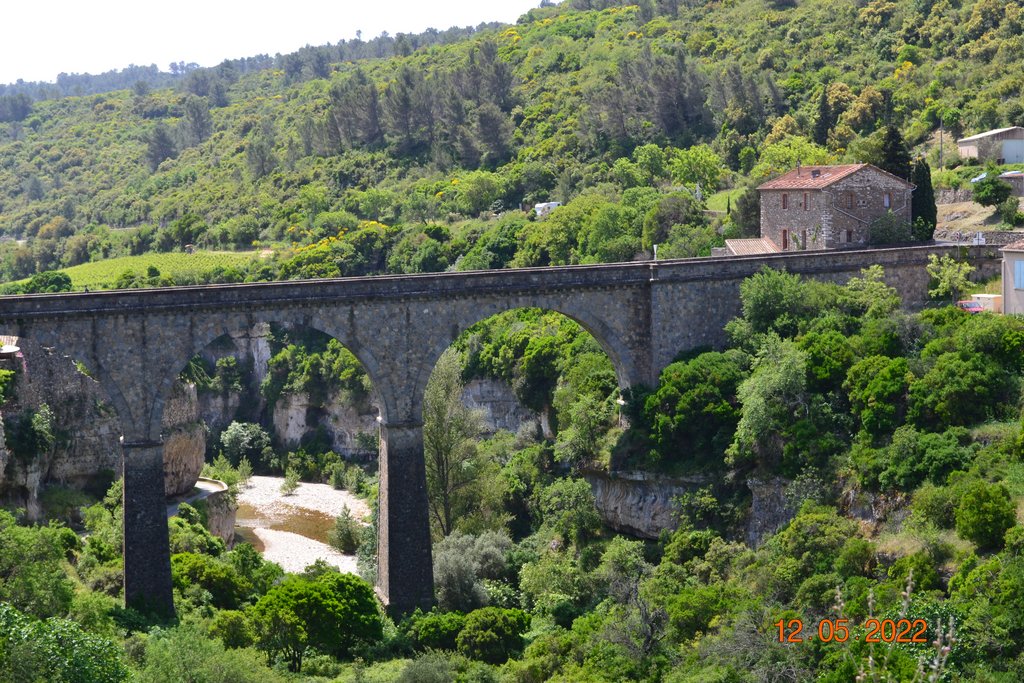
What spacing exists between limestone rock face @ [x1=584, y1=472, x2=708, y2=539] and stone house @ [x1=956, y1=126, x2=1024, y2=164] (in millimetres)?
30474

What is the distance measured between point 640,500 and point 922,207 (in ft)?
61.2

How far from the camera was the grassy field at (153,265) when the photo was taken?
8231 centimetres

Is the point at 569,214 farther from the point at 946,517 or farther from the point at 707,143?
the point at 946,517

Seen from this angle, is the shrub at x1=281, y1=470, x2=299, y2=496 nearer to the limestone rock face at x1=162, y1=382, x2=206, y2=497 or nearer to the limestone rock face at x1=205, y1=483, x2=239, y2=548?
the limestone rock face at x1=205, y1=483, x2=239, y2=548

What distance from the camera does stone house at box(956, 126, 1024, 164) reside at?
210 feet

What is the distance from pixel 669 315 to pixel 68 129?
128358 mm

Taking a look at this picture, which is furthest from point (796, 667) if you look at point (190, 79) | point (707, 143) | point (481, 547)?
point (190, 79)

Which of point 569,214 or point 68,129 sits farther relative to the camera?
point 68,129

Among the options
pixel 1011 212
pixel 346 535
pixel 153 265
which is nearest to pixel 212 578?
pixel 346 535

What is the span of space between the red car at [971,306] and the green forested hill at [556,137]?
11755 millimetres

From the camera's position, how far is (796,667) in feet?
99.4

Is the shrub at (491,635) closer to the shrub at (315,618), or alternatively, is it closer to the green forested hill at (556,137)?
the shrub at (315,618)

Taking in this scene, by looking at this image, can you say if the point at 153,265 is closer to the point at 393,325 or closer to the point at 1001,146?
the point at 393,325

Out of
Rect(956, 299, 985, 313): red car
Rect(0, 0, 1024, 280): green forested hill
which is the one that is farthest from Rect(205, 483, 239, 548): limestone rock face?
Rect(956, 299, 985, 313): red car
